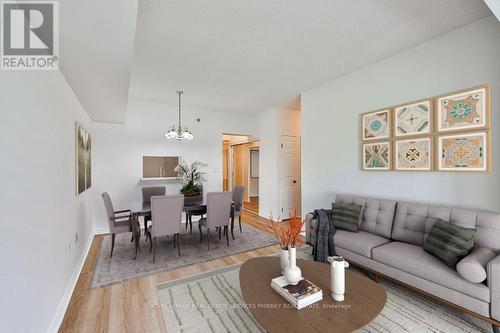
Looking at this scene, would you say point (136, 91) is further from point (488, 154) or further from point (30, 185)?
point (488, 154)

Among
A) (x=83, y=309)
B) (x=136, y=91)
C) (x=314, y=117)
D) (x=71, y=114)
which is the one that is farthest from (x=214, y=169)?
(x=83, y=309)

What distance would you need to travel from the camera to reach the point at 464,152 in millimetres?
2320

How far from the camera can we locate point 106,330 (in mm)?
1784

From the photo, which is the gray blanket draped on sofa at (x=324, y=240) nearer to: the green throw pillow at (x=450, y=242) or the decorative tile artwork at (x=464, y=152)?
the green throw pillow at (x=450, y=242)

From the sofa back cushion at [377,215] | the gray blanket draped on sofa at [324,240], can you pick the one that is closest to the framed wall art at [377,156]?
the sofa back cushion at [377,215]

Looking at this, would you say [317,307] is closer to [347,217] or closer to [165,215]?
[347,217]

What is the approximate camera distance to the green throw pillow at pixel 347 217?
9.41 feet

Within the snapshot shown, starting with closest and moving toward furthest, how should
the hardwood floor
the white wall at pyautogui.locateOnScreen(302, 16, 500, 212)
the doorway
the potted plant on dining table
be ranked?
the hardwood floor < the white wall at pyautogui.locateOnScreen(302, 16, 500, 212) < the potted plant on dining table < the doorway

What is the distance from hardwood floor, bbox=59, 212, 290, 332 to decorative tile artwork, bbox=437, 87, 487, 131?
326 centimetres

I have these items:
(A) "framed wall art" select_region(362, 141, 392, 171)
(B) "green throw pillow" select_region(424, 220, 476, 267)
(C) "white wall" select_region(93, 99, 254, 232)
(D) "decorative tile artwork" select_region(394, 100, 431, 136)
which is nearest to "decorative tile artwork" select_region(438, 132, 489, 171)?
(D) "decorative tile artwork" select_region(394, 100, 431, 136)

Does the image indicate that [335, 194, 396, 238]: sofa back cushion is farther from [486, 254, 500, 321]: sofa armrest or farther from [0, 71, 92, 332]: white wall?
[0, 71, 92, 332]: white wall

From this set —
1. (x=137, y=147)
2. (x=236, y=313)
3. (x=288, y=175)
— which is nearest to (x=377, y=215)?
(x=236, y=313)

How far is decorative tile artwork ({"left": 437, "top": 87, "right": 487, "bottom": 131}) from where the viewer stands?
2219 mm

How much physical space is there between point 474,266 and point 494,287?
16cm
